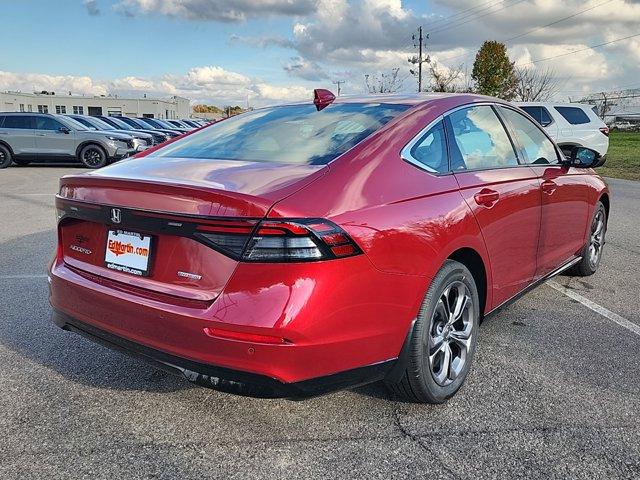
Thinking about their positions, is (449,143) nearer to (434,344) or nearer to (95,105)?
(434,344)

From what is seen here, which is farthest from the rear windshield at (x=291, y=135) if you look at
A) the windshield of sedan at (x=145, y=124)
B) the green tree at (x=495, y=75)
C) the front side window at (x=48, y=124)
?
the green tree at (x=495, y=75)

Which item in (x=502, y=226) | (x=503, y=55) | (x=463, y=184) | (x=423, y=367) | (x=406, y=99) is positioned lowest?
(x=423, y=367)

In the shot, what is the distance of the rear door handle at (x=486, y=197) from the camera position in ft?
10.1

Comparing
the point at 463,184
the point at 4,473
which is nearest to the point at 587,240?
the point at 463,184

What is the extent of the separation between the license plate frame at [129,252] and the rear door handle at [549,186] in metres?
2.65

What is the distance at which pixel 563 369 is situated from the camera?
3.33 metres

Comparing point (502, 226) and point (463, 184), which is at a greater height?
point (463, 184)

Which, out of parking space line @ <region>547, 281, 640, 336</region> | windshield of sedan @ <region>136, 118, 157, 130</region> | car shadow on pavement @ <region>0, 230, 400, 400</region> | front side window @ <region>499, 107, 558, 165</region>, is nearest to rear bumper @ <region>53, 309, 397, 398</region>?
car shadow on pavement @ <region>0, 230, 400, 400</region>

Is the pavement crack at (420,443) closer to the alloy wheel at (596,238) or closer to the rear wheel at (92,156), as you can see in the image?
the alloy wheel at (596,238)

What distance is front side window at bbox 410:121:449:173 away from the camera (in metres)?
2.85

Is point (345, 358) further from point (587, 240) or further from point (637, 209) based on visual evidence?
point (637, 209)

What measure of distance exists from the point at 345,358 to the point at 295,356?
0.82 feet

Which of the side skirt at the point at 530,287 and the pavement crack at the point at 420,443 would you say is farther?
the side skirt at the point at 530,287

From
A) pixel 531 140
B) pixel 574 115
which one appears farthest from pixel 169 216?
pixel 574 115
